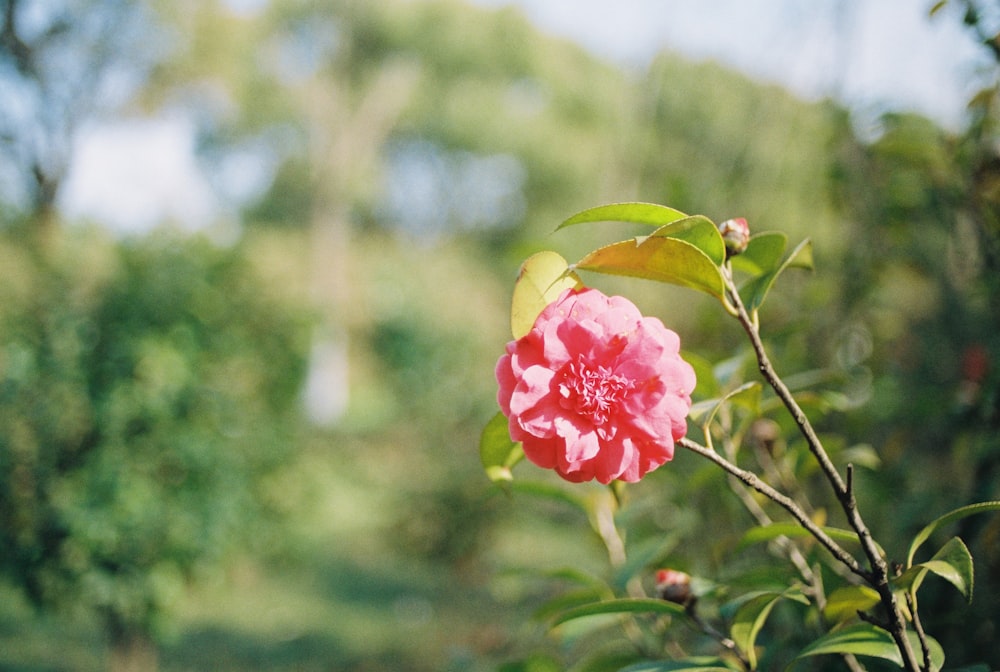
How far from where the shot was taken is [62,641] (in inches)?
125

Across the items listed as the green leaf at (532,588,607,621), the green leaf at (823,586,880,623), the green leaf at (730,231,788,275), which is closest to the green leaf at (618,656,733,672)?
the green leaf at (823,586,880,623)

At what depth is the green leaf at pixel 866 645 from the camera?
629 millimetres

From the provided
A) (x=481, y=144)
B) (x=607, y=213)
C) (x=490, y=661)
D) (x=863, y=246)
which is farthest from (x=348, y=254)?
(x=607, y=213)

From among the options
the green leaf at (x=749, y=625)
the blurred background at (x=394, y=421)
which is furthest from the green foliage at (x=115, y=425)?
the green leaf at (x=749, y=625)

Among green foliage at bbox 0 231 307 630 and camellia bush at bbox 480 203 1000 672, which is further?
green foliage at bbox 0 231 307 630

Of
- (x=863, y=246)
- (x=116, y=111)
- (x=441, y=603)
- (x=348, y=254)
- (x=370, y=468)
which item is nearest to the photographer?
(x=863, y=246)

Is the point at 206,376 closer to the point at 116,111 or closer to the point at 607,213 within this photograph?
the point at 607,213

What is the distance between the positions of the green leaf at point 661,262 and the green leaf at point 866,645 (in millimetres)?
321

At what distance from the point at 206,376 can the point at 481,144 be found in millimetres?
15842

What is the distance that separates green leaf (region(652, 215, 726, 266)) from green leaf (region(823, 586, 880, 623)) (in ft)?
1.15

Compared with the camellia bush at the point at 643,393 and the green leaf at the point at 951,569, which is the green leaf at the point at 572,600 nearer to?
the camellia bush at the point at 643,393

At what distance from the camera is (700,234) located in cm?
62

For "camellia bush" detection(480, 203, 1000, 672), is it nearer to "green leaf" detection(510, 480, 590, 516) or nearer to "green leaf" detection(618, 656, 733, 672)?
"green leaf" detection(618, 656, 733, 672)

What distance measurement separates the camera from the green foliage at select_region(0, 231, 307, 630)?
7.85 feet
